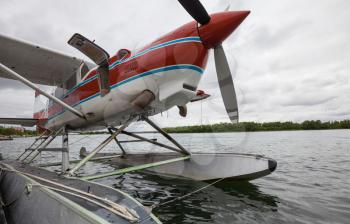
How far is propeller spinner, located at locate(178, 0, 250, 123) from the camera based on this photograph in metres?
3.02

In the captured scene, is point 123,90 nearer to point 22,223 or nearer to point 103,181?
point 22,223

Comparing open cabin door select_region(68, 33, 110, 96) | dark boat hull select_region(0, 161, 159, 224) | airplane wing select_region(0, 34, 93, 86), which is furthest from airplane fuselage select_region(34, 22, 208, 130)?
dark boat hull select_region(0, 161, 159, 224)

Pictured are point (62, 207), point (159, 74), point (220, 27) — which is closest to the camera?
point (62, 207)

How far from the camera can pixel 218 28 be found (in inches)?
128

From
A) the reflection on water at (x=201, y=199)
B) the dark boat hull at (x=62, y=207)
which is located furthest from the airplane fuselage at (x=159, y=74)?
the reflection on water at (x=201, y=199)

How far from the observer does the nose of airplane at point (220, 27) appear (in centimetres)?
317

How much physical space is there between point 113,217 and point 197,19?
2.94 m

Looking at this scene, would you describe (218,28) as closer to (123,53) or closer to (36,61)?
(123,53)

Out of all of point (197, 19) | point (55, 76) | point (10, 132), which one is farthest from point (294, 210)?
point (10, 132)

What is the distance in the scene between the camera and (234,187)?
4887 millimetres

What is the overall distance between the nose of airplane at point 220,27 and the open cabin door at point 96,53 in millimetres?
1817

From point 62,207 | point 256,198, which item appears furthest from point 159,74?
point 256,198

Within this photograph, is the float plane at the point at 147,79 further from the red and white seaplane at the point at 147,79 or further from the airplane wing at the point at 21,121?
the airplane wing at the point at 21,121

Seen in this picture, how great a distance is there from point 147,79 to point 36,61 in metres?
3.50
